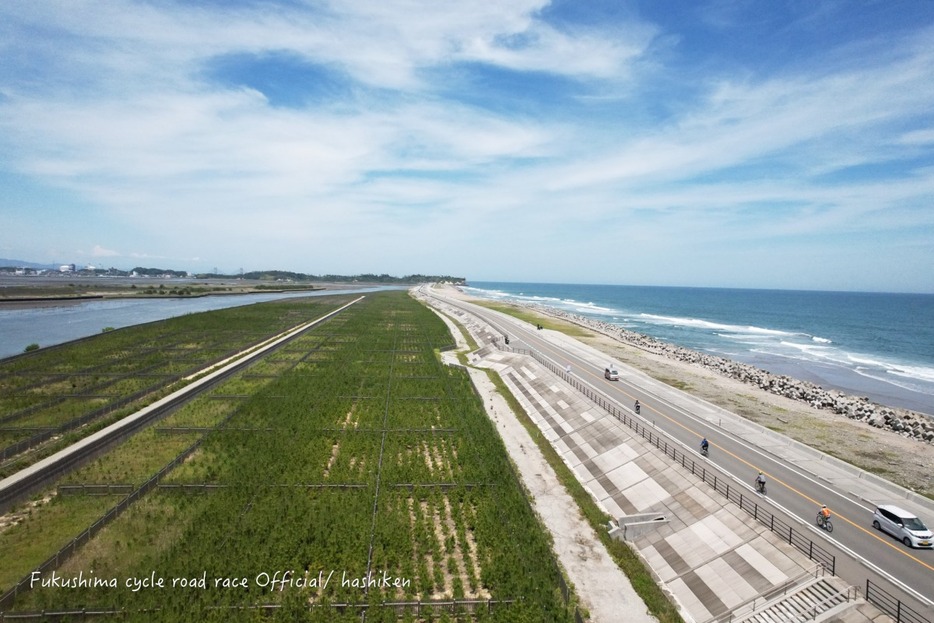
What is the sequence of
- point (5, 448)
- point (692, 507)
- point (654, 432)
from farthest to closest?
point (654, 432) < point (5, 448) < point (692, 507)

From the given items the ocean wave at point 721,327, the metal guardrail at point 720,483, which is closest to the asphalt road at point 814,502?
the metal guardrail at point 720,483

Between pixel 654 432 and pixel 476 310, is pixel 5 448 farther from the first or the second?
pixel 476 310

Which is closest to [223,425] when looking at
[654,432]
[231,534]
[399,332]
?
[231,534]

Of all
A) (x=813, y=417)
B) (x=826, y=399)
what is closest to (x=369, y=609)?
(x=813, y=417)

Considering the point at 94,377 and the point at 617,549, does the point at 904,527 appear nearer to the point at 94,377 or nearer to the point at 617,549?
the point at 617,549

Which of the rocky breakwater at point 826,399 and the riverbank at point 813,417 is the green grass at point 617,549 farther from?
the rocky breakwater at point 826,399

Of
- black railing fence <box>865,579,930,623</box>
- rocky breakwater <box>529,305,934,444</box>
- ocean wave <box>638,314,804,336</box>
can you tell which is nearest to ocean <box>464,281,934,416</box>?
ocean wave <box>638,314,804,336</box>
